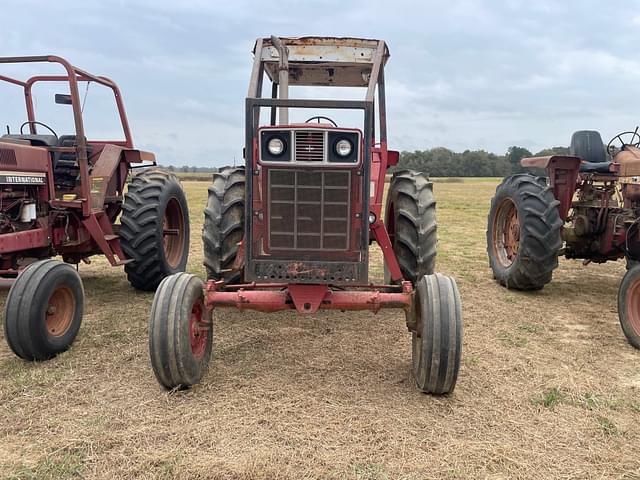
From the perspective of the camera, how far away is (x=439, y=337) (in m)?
3.16

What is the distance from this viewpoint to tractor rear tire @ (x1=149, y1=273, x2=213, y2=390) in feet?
10.5

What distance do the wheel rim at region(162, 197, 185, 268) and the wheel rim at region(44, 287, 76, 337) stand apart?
241 cm

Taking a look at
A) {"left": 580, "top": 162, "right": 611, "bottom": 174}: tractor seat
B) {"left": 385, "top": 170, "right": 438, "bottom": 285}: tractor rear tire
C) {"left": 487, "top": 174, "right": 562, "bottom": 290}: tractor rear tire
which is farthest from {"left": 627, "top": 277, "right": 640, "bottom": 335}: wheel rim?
{"left": 580, "top": 162, "right": 611, "bottom": 174}: tractor seat

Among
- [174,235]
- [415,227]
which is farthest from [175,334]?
[174,235]

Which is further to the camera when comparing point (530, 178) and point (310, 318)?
point (530, 178)

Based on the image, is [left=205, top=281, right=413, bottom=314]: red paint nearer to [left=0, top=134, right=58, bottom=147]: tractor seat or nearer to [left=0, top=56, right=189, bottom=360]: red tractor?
[left=0, top=56, right=189, bottom=360]: red tractor

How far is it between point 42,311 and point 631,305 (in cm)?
456

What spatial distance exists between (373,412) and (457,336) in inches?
25.8

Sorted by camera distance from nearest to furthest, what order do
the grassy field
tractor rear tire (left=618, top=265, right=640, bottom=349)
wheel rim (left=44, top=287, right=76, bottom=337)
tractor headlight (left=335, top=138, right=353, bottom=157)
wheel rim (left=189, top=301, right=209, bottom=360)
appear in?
the grassy field
tractor headlight (left=335, top=138, right=353, bottom=157)
wheel rim (left=189, top=301, right=209, bottom=360)
wheel rim (left=44, top=287, right=76, bottom=337)
tractor rear tire (left=618, top=265, right=640, bottom=349)

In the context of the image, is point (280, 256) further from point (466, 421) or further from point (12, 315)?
point (12, 315)

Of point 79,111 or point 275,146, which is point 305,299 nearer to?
point 275,146

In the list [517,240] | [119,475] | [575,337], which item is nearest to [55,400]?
[119,475]

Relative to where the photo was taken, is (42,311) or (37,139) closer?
(42,311)

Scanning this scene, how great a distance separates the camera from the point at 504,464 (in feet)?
8.61
